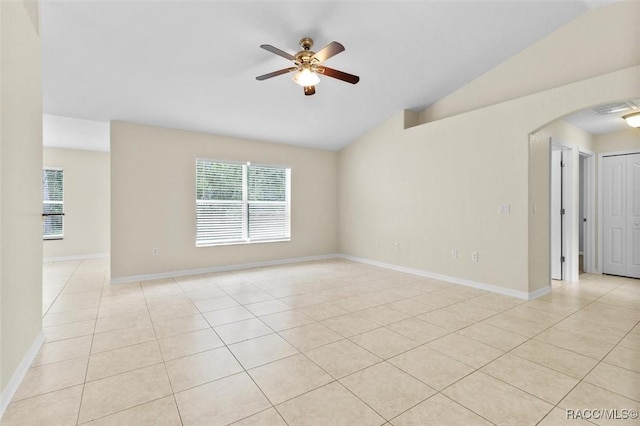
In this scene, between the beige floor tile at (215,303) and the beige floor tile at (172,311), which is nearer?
the beige floor tile at (172,311)

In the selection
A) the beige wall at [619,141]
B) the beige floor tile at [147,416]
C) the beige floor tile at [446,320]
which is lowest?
the beige floor tile at [147,416]

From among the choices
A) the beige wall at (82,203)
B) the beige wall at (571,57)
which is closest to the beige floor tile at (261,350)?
the beige wall at (571,57)

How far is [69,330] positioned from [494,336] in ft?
13.4

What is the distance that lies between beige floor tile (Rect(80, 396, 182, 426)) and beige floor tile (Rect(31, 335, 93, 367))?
102 cm

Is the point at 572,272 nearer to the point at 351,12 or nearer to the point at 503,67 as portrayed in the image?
the point at 503,67

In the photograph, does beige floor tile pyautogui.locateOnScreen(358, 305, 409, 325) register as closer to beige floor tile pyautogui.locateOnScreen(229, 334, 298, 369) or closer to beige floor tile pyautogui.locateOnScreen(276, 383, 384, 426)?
beige floor tile pyautogui.locateOnScreen(229, 334, 298, 369)

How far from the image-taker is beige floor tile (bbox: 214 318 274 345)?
271cm

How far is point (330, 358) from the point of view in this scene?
2.33 meters

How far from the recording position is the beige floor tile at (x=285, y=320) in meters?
2.97

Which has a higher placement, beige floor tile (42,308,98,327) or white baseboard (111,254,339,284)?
white baseboard (111,254,339,284)

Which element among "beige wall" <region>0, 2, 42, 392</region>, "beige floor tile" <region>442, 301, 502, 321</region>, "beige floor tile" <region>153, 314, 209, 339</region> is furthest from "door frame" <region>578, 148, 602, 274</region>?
"beige wall" <region>0, 2, 42, 392</region>

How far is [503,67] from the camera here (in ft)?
13.9

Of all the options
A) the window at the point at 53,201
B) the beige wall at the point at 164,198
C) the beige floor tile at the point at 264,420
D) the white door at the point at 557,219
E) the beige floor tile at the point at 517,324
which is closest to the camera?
the beige floor tile at the point at 264,420

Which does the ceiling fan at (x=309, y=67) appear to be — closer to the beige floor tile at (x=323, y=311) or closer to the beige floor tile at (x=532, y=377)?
the beige floor tile at (x=323, y=311)
